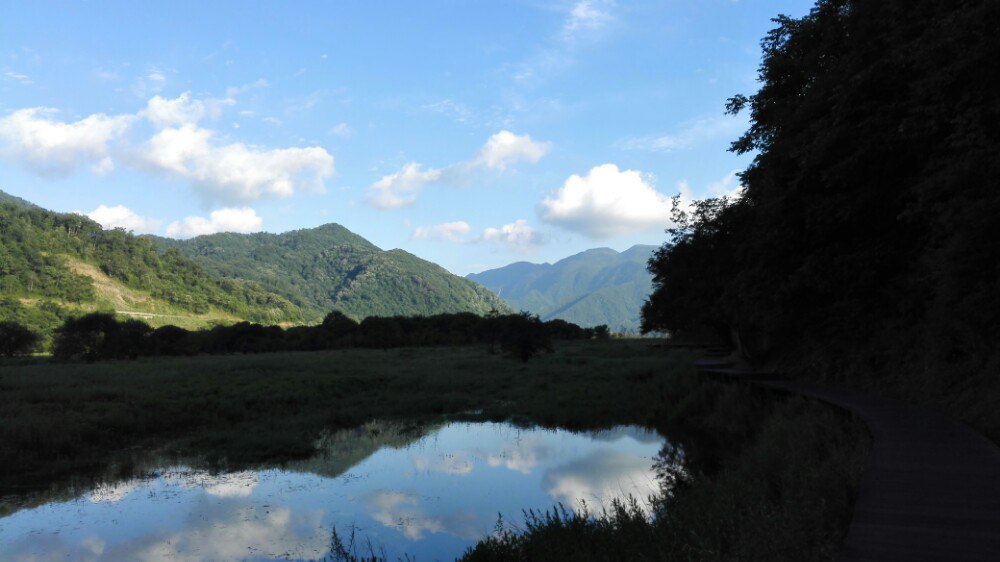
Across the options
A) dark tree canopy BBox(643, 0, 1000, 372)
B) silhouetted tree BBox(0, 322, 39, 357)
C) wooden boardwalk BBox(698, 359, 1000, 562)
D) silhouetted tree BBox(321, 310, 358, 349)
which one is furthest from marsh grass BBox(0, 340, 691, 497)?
silhouetted tree BBox(321, 310, 358, 349)

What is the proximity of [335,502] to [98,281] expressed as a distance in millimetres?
172290

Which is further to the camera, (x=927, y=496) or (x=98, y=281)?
(x=98, y=281)

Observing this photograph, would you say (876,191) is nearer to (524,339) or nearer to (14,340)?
(524,339)

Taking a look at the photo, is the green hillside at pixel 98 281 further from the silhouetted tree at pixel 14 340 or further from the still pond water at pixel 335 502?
the still pond water at pixel 335 502

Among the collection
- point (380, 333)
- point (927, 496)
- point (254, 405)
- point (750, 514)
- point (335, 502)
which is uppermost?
point (380, 333)

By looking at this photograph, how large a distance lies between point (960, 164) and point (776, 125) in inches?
526

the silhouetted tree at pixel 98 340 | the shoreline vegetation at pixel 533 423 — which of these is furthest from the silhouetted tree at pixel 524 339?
the silhouetted tree at pixel 98 340

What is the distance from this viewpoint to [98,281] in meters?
152

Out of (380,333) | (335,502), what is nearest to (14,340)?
(380,333)

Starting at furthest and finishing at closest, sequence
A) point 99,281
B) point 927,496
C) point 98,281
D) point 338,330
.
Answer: point 99,281
point 98,281
point 338,330
point 927,496

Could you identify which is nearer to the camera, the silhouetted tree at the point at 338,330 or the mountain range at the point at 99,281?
the silhouetted tree at the point at 338,330

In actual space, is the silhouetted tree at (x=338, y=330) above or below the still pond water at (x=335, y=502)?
above

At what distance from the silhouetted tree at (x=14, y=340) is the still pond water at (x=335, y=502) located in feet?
206

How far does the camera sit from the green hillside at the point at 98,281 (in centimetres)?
13025
